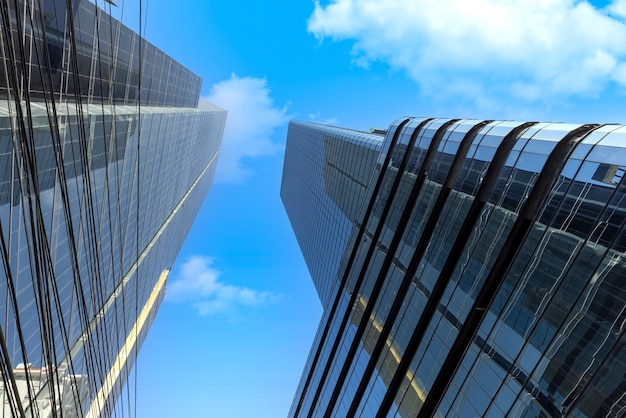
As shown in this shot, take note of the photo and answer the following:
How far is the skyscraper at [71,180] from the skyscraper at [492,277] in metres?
15.8

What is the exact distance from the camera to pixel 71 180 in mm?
32438


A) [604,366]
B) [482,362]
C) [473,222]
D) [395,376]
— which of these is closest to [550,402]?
[604,366]

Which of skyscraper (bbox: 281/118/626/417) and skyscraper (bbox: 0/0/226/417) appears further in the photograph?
skyscraper (bbox: 0/0/226/417)

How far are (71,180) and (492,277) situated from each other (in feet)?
100

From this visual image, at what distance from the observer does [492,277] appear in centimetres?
1961

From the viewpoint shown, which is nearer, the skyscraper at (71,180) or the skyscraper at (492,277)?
the skyscraper at (492,277)

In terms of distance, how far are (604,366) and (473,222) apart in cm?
1042

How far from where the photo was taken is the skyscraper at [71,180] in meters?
15.9

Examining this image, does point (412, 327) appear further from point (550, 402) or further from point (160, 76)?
point (160, 76)

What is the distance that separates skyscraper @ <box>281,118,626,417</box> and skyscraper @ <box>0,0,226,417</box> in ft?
51.8

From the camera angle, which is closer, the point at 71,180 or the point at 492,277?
the point at 492,277

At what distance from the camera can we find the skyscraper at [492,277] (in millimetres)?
13961

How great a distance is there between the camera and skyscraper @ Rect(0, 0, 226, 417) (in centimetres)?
1592

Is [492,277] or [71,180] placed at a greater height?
[492,277]
